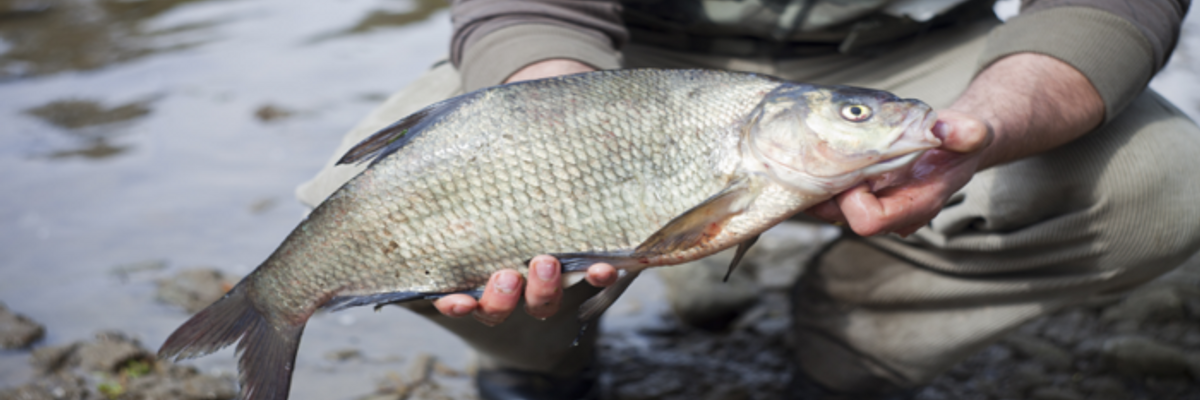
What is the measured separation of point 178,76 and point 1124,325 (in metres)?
5.94

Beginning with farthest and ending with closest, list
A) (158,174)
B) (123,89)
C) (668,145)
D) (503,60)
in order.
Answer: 1. (123,89)
2. (158,174)
3. (503,60)
4. (668,145)

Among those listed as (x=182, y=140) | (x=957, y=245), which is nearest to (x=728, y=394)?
(x=957, y=245)

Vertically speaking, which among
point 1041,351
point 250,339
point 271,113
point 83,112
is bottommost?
point 1041,351

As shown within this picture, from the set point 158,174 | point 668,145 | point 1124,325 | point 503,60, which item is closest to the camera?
point 668,145

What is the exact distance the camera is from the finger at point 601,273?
1745 mm

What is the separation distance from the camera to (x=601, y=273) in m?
1.75

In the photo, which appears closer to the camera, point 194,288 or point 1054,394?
point 1054,394

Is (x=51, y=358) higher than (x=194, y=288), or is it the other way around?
(x=194, y=288)

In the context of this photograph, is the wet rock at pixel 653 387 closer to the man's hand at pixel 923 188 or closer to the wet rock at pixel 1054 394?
the wet rock at pixel 1054 394

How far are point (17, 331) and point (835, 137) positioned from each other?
2.90 metres

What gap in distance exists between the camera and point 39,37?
757cm

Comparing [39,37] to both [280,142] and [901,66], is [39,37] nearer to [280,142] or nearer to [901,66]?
[280,142]

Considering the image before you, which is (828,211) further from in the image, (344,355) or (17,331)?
(17,331)

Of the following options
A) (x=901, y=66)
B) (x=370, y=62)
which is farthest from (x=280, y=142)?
(x=901, y=66)
